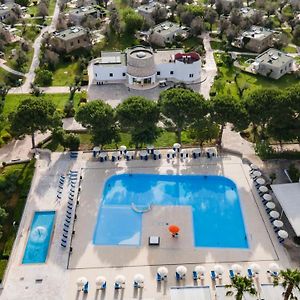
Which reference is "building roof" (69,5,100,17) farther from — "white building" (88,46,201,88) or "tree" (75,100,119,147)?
"tree" (75,100,119,147)

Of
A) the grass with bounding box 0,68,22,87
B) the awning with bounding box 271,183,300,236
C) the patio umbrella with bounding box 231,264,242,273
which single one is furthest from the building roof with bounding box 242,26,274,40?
the patio umbrella with bounding box 231,264,242,273

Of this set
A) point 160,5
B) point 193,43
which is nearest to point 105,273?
point 193,43

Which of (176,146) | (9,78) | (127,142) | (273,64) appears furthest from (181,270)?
(9,78)

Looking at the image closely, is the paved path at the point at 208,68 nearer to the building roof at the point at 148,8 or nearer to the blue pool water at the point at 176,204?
the building roof at the point at 148,8

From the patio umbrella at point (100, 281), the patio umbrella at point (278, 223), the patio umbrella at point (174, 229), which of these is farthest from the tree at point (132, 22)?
the patio umbrella at point (100, 281)

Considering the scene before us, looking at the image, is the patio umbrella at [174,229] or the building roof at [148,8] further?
the building roof at [148,8]

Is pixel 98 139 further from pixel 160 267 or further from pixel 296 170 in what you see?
pixel 296 170

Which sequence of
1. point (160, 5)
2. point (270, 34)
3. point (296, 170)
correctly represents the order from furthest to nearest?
point (160, 5)
point (270, 34)
point (296, 170)
